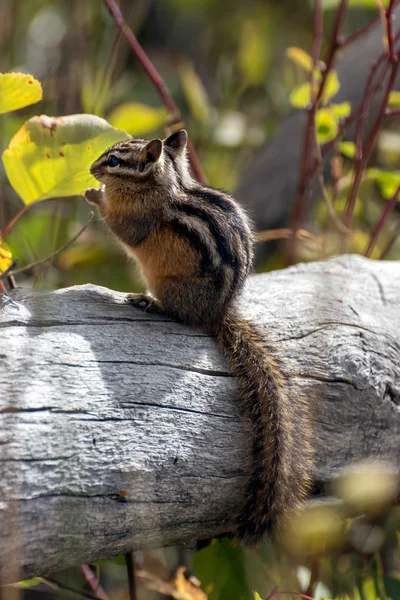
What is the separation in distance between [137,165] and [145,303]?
0.55m

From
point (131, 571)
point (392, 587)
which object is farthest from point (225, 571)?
point (392, 587)

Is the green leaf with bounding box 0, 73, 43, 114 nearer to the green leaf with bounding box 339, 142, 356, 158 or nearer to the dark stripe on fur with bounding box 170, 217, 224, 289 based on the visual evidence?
the dark stripe on fur with bounding box 170, 217, 224, 289

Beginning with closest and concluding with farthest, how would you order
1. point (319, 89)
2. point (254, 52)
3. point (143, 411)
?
point (143, 411) → point (319, 89) → point (254, 52)

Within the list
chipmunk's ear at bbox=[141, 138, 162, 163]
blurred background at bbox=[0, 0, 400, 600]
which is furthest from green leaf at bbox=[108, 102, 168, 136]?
chipmunk's ear at bbox=[141, 138, 162, 163]

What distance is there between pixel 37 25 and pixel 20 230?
10.6 feet

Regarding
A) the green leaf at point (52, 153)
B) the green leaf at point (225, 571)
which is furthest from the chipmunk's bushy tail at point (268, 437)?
the green leaf at point (52, 153)

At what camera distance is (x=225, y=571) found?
179 centimetres

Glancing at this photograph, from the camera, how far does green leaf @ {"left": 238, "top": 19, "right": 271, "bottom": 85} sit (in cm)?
492

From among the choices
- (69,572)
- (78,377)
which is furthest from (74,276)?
(78,377)

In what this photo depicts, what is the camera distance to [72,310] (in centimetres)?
180

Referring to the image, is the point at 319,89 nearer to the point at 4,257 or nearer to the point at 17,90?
the point at 17,90

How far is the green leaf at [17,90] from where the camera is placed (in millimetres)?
1699

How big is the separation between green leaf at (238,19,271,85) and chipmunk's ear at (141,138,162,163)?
277cm

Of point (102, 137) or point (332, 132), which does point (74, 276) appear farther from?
point (102, 137)
